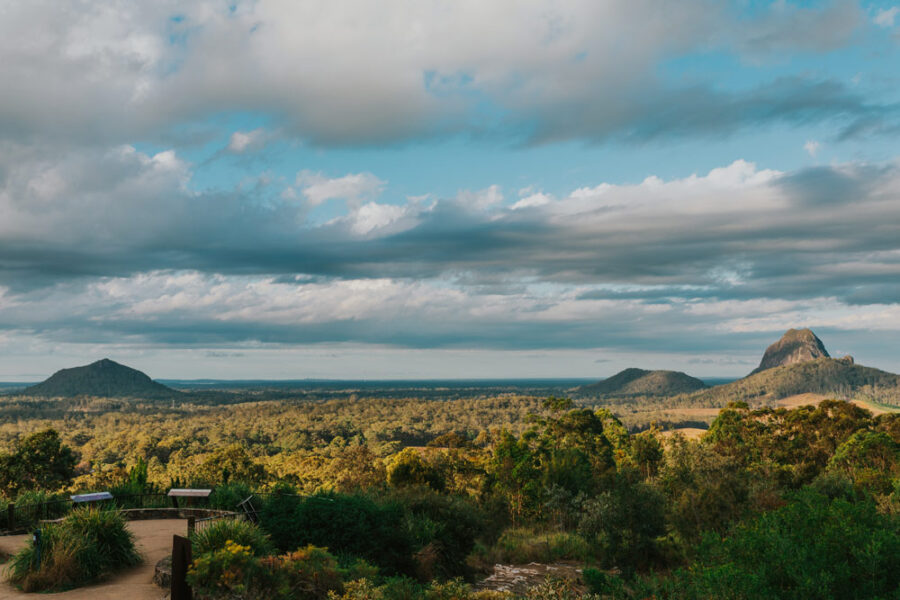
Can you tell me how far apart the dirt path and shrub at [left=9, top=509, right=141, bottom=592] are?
259 mm

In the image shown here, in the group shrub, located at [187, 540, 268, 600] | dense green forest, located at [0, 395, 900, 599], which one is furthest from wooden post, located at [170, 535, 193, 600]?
dense green forest, located at [0, 395, 900, 599]

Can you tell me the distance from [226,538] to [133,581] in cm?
207

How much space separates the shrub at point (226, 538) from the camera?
37.1 feet

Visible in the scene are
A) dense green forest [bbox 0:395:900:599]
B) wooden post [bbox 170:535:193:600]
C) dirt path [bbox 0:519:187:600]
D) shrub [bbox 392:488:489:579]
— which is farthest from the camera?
shrub [bbox 392:488:489:579]

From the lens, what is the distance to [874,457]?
41406 millimetres

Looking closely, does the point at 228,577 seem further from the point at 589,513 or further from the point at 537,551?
the point at 537,551

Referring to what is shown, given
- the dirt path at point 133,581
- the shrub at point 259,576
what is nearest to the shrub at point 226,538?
the shrub at point 259,576

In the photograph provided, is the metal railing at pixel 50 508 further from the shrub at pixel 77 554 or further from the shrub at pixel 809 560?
the shrub at pixel 809 560

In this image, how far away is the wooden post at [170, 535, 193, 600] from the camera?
33.1 ft

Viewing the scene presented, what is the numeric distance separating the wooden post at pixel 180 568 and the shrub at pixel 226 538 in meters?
0.83

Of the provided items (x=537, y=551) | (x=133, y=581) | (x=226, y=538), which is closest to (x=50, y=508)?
(x=133, y=581)

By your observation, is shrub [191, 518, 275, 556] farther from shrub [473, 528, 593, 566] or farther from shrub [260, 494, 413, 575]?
shrub [473, 528, 593, 566]

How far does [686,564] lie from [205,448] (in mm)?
86094

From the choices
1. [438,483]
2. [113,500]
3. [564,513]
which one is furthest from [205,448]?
[113,500]
